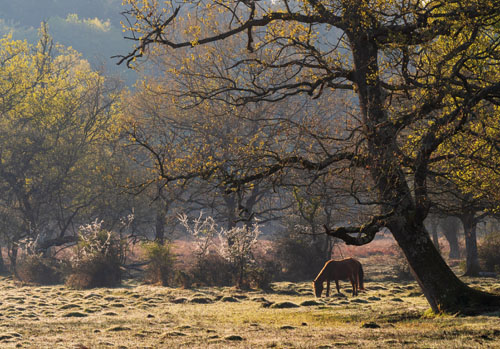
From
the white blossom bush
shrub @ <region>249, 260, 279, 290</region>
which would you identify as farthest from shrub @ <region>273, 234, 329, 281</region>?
shrub @ <region>249, 260, 279, 290</region>

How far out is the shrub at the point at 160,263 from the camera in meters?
25.6

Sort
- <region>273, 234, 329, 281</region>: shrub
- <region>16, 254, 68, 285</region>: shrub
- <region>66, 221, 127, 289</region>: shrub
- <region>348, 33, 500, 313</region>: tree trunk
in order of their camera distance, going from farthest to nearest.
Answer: <region>16, 254, 68, 285</region>: shrub → <region>273, 234, 329, 281</region>: shrub → <region>66, 221, 127, 289</region>: shrub → <region>348, 33, 500, 313</region>: tree trunk

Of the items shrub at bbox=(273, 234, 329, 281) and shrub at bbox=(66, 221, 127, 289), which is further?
shrub at bbox=(273, 234, 329, 281)

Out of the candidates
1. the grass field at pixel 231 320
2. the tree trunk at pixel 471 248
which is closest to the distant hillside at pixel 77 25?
the tree trunk at pixel 471 248

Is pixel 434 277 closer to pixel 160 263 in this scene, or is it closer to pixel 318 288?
pixel 318 288

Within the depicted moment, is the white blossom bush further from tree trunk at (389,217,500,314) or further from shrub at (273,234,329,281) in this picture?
tree trunk at (389,217,500,314)

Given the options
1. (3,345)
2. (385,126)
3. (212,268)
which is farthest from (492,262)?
(3,345)

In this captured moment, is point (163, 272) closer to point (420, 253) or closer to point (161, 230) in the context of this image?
point (161, 230)

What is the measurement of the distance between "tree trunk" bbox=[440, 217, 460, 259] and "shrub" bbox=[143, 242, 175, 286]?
62.4 feet

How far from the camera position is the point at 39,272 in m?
28.9

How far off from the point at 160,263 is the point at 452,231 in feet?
68.3

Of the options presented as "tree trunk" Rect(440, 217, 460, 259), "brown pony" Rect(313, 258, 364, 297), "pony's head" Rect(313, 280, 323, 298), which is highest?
"tree trunk" Rect(440, 217, 460, 259)

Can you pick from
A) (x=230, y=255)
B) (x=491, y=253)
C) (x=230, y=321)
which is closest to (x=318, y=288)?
(x=230, y=321)

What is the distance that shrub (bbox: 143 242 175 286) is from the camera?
25.6 meters
